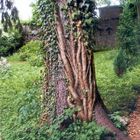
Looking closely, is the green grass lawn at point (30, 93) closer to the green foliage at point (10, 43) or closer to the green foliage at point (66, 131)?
the green foliage at point (66, 131)

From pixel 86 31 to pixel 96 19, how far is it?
279mm

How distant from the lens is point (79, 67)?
7676 millimetres

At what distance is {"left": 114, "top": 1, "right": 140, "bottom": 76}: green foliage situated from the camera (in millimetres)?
14297

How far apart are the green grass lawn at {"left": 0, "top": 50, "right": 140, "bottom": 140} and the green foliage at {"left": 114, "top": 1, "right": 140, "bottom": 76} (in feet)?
1.35

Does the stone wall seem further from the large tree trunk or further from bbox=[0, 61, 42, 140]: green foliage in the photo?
the large tree trunk

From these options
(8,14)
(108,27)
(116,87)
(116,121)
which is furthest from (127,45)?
(108,27)

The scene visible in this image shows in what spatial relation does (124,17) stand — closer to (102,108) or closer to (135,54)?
(135,54)

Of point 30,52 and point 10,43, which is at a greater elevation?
point 10,43

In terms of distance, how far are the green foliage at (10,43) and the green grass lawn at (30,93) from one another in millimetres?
6057

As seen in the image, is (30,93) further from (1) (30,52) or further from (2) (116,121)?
(1) (30,52)

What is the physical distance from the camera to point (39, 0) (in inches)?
309

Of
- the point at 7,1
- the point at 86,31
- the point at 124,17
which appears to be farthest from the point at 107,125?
the point at 124,17

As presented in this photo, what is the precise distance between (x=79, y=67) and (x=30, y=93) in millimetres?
1804

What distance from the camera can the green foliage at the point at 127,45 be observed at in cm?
1430
